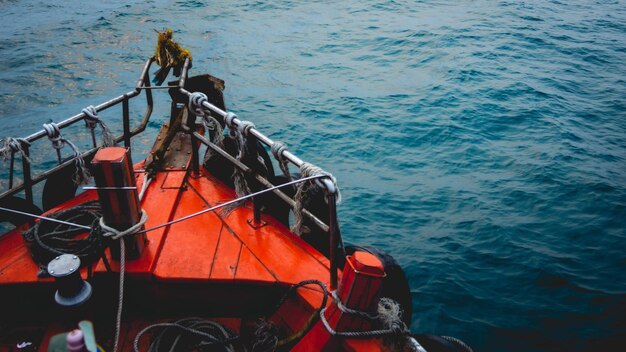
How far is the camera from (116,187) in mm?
2951

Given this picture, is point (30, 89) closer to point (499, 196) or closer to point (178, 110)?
point (178, 110)

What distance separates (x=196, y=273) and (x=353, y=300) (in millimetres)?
1612

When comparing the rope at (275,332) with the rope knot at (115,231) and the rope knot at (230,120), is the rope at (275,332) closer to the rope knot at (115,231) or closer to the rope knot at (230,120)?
the rope knot at (115,231)

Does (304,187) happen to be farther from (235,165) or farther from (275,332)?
(275,332)

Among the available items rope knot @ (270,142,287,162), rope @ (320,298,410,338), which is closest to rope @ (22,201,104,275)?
rope knot @ (270,142,287,162)

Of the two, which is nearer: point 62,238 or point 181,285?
point 181,285

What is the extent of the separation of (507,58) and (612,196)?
34.1ft

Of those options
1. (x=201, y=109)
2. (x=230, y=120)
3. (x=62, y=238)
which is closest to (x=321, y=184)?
(x=230, y=120)

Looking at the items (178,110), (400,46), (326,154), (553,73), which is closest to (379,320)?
(178,110)

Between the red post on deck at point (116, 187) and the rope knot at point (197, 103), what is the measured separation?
1.48m

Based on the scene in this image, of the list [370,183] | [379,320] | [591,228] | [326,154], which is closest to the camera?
[379,320]

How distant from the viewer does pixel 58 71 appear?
16.1 m

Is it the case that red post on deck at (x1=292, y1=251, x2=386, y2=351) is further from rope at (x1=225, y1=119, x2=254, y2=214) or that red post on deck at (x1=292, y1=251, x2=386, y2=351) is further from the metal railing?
rope at (x1=225, y1=119, x2=254, y2=214)

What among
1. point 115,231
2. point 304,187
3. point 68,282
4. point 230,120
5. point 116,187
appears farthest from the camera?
point 230,120
